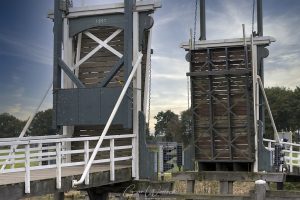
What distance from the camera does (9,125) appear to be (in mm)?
84125

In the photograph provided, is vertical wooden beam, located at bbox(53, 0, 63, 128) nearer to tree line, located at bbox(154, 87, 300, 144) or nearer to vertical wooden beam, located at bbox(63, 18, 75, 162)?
vertical wooden beam, located at bbox(63, 18, 75, 162)

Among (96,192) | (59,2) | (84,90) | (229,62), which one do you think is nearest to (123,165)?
(96,192)

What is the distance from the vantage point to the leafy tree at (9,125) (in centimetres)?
7881

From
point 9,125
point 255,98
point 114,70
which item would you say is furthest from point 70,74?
point 9,125

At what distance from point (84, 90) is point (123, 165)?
2376mm

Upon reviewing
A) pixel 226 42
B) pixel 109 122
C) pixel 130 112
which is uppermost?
pixel 226 42

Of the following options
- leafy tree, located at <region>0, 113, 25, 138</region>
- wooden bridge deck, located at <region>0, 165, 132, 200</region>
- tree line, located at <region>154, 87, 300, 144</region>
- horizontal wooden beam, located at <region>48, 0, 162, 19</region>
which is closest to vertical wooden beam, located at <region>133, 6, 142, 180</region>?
horizontal wooden beam, located at <region>48, 0, 162, 19</region>

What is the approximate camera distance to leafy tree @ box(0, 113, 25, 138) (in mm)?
78812

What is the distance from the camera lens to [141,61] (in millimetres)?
14234

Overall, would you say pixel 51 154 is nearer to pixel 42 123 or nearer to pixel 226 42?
pixel 226 42

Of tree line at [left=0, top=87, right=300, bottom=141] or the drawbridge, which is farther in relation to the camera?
tree line at [left=0, top=87, right=300, bottom=141]

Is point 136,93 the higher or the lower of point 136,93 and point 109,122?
the higher

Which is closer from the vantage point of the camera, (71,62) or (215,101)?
(71,62)

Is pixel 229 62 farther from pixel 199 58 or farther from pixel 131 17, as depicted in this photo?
pixel 131 17
